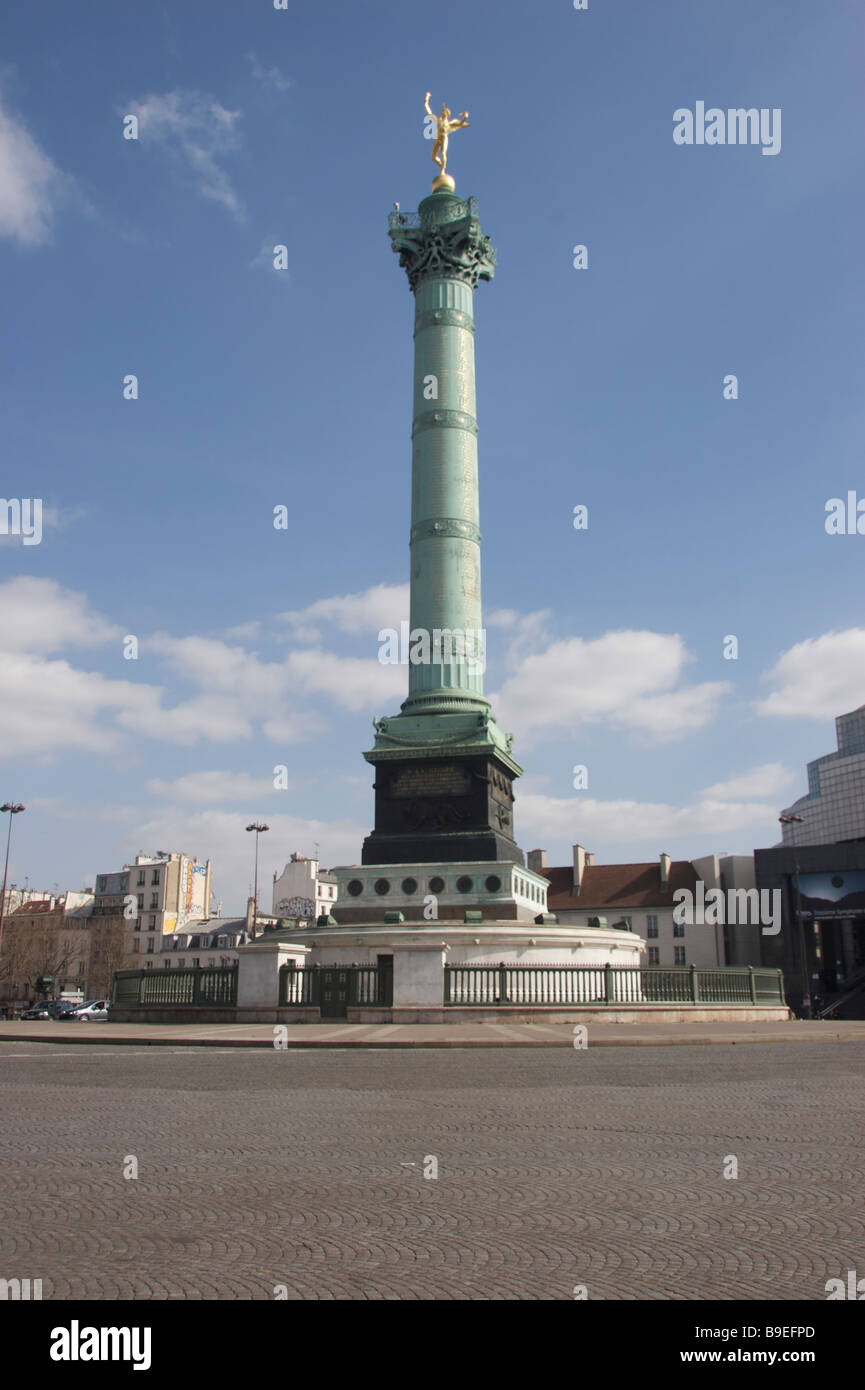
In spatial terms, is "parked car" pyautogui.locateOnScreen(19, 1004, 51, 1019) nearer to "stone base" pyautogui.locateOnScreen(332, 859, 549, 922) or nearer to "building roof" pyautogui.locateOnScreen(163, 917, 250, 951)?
"stone base" pyautogui.locateOnScreen(332, 859, 549, 922)

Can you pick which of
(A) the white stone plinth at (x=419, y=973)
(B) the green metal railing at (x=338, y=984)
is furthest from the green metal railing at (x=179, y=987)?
(A) the white stone plinth at (x=419, y=973)

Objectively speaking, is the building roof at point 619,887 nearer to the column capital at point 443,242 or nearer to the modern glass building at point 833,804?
the column capital at point 443,242

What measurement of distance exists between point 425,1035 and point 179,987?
9.79 metres

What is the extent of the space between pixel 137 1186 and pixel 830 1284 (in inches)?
171

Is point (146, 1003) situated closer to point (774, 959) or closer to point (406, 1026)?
point (406, 1026)

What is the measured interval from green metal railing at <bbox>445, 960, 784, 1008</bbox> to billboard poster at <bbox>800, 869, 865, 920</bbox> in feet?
137

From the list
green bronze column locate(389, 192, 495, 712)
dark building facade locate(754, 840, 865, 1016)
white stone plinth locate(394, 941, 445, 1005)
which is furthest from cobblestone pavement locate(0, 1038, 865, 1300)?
dark building facade locate(754, 840, 865, 1016)

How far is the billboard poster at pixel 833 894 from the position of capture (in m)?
70.2

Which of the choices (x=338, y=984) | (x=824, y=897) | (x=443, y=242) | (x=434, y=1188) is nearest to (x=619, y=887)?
(x=824, y=897)

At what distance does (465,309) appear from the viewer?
4700cm

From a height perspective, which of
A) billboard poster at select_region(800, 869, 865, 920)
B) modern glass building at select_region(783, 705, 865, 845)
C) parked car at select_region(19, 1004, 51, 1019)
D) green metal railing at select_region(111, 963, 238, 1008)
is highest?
modern glass building at select_region(783, 705, 865, 845)

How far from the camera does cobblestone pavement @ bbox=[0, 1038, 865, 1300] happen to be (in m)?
5.20

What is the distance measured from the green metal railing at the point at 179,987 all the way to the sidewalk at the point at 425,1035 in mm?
795

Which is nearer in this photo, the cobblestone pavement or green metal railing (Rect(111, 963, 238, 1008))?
the cobblestone pavement
